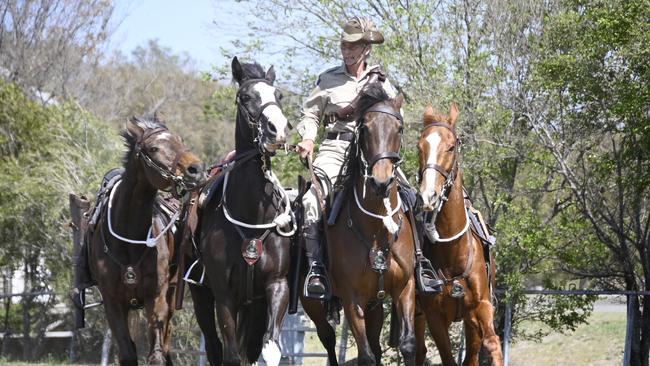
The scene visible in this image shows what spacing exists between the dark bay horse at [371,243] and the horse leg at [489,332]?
100 cm

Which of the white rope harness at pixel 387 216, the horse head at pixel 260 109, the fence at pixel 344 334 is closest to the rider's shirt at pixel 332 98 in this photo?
the horse head at pixel 260 109

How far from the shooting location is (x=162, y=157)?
9.20m

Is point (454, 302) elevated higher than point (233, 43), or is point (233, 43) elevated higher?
point (233, 43)

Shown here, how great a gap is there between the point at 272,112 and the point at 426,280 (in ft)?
7.21

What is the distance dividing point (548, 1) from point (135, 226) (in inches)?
338

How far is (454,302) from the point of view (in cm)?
978

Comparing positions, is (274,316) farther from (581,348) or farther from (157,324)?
(581,348)

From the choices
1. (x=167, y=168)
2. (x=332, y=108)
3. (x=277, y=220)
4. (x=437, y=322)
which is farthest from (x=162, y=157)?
(x=437, y=322)

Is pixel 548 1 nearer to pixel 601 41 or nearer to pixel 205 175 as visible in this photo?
pixel 601 41

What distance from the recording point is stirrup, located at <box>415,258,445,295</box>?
9.27 m

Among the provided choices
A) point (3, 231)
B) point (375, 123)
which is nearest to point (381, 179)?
point (375, 123)

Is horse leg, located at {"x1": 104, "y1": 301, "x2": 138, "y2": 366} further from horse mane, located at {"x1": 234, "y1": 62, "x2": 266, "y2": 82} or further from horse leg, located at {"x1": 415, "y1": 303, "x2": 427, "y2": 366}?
horse leg, located at {"x1": 415, "y1": 303, "x2": 427, "y2": 366}

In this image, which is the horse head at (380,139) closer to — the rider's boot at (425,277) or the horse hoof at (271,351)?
the rider's boot at (425,277)

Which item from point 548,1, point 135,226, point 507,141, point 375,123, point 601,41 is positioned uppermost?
point 548,1
